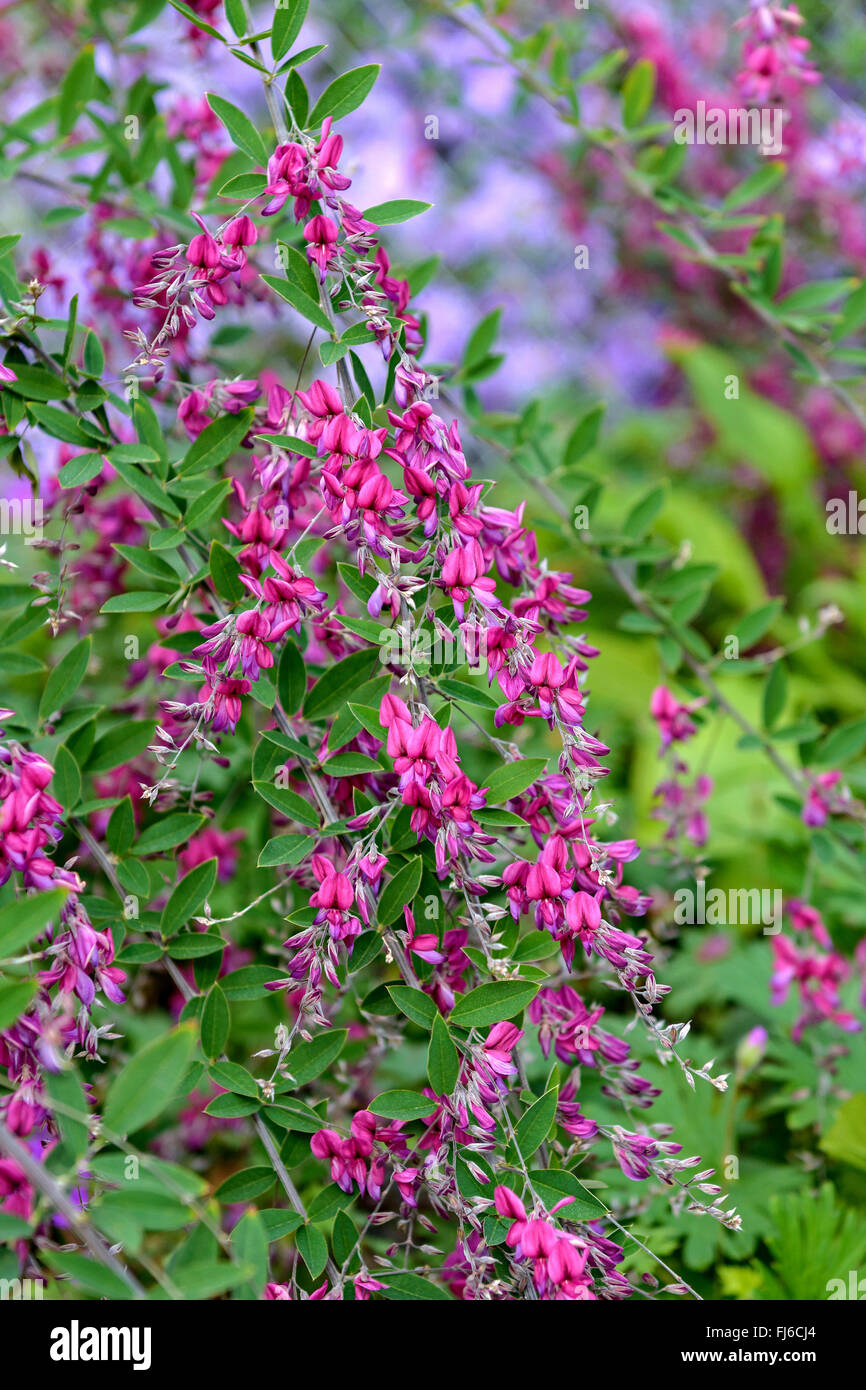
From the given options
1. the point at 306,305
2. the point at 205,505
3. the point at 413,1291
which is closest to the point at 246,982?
the point at 413,1291

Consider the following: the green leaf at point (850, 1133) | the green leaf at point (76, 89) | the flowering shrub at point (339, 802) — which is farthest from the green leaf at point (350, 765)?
the green leaf at point (76, 89)

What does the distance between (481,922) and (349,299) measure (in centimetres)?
48

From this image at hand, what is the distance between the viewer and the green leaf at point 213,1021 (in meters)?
0.80

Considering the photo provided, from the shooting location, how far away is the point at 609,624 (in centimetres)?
251

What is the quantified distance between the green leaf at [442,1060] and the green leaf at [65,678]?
416mm

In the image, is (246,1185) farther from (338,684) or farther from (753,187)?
(753,187)

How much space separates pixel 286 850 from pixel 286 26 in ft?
2.05

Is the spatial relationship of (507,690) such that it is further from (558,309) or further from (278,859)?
(558,309)

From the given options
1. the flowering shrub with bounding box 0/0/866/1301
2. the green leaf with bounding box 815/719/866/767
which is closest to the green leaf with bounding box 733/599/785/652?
the flowering shrub with bounding box 0/0/866/1301

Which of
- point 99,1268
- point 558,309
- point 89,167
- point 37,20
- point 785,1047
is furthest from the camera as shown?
point 558,309

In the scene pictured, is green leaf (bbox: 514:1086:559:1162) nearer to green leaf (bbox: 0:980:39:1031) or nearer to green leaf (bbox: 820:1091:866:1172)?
green leaf (bbox: 0:980:39:1031)

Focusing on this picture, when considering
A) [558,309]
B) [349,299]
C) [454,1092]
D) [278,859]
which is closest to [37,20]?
[558,309]

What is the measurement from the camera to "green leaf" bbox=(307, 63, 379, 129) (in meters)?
0.83

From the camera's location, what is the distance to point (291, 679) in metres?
0.86
